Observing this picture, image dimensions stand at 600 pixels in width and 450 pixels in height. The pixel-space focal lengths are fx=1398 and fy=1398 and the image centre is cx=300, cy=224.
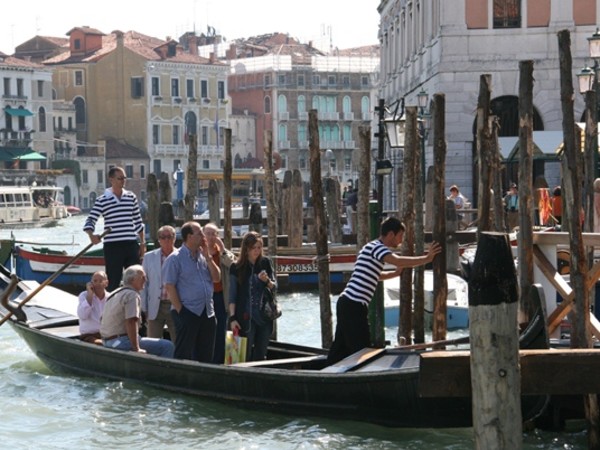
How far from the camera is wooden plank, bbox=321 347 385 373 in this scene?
7.02 metres

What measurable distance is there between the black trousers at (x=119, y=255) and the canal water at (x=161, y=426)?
0.80 meters

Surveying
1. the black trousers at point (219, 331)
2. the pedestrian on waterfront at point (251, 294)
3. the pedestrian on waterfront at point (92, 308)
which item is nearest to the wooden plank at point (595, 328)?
the pedestrian on waterfront at point (251, 294)

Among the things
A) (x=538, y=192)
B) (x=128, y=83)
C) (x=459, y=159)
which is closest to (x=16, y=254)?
(x=538, y=192)

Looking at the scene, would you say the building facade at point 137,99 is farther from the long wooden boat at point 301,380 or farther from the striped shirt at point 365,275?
the striped shirt at point 365,275

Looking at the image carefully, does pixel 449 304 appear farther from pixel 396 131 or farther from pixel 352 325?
pixel 352 325

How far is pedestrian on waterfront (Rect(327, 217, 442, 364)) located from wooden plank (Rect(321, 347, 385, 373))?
0.08m

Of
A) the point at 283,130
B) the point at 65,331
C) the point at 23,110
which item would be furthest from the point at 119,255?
the point at 283,130

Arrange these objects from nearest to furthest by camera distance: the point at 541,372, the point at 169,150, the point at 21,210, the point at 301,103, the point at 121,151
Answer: the point at 541,372 → the point at 21,210 → the point at 121,151 → the point at 169,150 → the point at 301,103

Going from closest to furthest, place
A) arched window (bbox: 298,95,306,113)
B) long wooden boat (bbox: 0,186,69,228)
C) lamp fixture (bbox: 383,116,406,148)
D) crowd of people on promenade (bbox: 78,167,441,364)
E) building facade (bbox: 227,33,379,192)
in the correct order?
crowd of people on promenade (bbox: 78,167,441,364)
lamp fixture (bbox: 383,116,406,148)
long wooden boat (bbox: 0,186,69,228)
building facade (bbox: 227,33,379,192)
arched window (bbox: 298,95,306,113)

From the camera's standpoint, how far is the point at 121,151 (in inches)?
2147

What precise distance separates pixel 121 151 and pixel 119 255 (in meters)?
45.7

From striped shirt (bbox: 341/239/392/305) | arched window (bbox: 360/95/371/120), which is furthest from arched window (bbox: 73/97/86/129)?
striped shirt (bbox: 341/239/392/305)

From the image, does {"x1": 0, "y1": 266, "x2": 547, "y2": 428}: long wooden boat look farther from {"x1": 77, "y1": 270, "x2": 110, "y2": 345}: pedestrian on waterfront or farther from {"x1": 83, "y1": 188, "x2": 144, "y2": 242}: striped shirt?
{"x1": 83, "y1": 188, "x2": 144, "y2": 242}: striped shirt

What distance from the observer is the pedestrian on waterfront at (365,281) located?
7.00m
